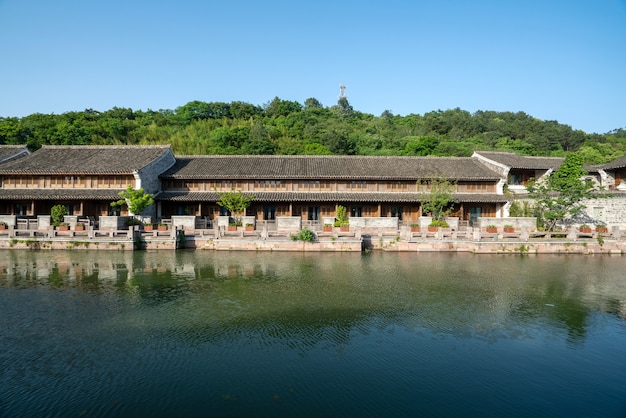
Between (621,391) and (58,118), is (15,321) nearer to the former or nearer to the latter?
(621,391)

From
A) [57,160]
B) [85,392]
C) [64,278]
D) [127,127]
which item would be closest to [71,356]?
[85,392]

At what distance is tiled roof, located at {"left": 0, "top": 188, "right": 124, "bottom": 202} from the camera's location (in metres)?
30.3

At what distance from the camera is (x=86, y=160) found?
3366 cm

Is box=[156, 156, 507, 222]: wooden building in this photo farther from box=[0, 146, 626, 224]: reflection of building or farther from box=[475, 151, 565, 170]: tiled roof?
box=[475, 151, 565, 170]: tiled roof

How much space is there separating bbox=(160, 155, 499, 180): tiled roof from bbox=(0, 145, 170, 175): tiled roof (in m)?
2.80

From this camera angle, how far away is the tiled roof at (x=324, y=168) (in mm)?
33656

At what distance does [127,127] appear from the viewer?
6356 cm

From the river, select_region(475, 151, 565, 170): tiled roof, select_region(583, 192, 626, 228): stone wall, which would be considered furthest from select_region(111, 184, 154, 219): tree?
select_region(583, 192, 626, 228): stone wall

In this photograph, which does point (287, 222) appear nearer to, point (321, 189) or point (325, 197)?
point (325, 197)

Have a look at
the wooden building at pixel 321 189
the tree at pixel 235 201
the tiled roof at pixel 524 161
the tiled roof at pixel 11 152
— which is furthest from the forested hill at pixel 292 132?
the tree at pixel 235 201

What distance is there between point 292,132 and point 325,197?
125 ft

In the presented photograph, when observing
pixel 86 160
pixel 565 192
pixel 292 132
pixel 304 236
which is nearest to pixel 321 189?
pixel 304 236

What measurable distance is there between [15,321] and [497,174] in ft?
119

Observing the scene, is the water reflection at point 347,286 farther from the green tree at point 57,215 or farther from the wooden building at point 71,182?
the wooden building at point 71,182
